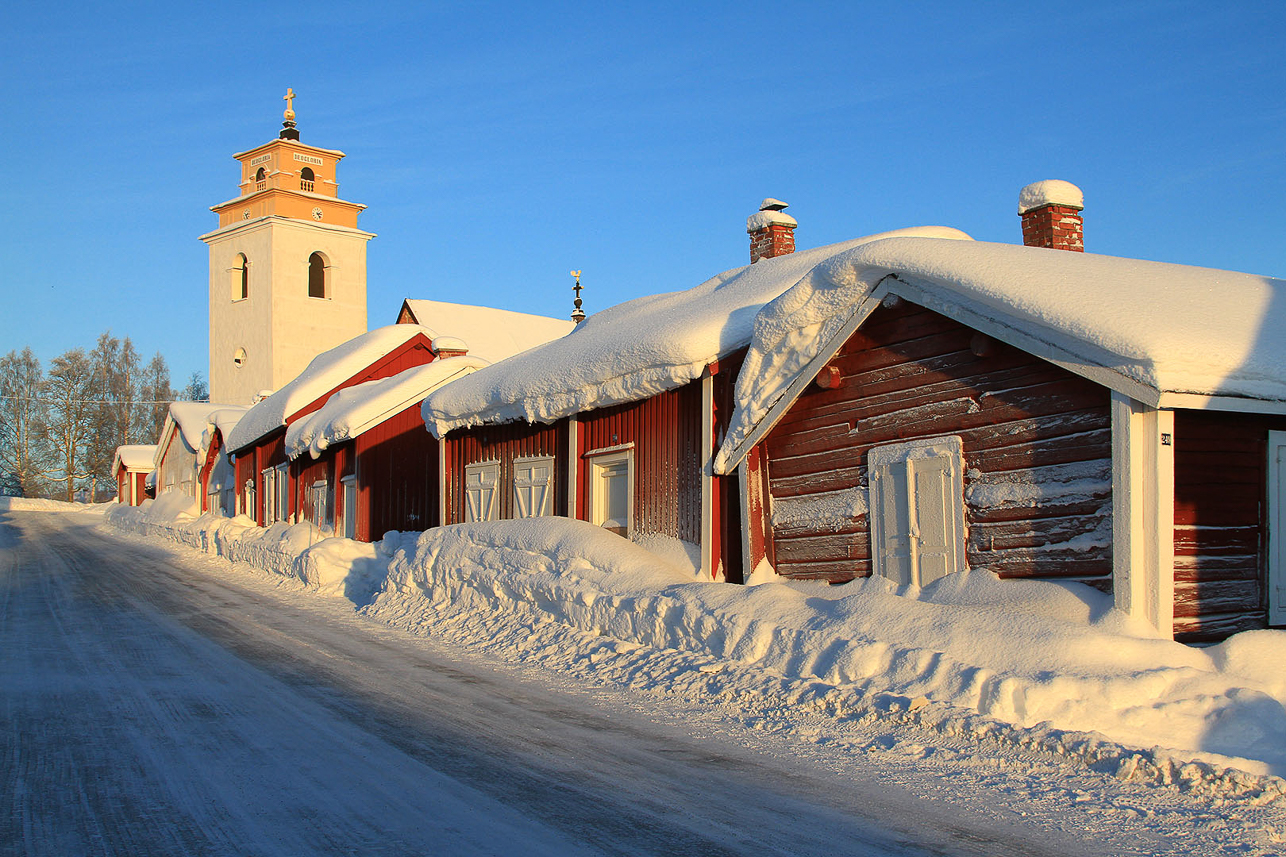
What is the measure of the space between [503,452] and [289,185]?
4602 centimetres

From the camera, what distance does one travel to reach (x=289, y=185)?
57188mm

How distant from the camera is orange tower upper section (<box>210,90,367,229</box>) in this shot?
56781 millimetres

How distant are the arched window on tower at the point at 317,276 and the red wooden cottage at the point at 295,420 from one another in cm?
2753

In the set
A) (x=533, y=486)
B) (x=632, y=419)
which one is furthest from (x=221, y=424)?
(x=632, y=419)

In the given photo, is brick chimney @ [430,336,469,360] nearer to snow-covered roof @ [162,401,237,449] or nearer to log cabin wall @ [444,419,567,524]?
log cabin wall @ [444,419,567,524]

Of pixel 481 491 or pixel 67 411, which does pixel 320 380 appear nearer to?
pixel 481 491

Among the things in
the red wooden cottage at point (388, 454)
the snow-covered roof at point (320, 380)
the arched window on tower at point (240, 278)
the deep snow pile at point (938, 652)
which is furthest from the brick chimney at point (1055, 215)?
the arched window on tower at point (240, 278)

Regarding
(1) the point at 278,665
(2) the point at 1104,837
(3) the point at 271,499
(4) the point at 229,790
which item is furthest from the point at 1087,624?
(3) the point at 271,499

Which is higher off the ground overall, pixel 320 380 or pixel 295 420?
pixel 320 380

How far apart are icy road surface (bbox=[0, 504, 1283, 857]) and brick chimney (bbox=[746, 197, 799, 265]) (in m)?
8.77

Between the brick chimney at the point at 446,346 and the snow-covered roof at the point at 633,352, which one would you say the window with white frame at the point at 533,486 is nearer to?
the snow-covered roof at the point at 633,352

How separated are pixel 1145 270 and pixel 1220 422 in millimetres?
2253

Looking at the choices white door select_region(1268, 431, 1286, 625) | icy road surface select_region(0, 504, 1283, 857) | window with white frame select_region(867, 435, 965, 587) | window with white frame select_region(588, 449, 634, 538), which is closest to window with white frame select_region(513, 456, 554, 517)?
window with white frame select_region(588, 449, 634, 538)

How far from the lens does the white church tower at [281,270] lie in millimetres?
55375
